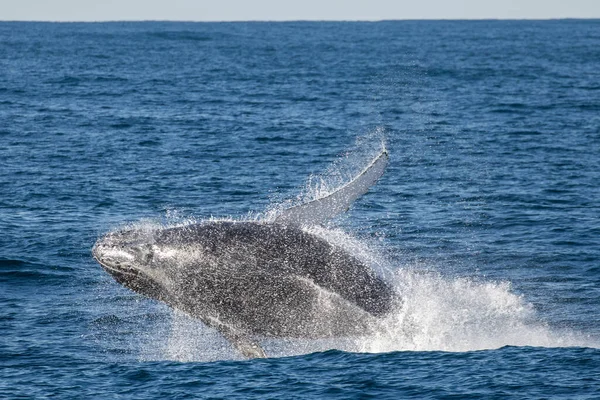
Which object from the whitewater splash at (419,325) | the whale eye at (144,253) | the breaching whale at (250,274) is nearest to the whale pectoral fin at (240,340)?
the breaching whale at (250,274)

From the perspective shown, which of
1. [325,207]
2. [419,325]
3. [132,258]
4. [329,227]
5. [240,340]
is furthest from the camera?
[329,227]

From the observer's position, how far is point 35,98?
Result: 268 feet

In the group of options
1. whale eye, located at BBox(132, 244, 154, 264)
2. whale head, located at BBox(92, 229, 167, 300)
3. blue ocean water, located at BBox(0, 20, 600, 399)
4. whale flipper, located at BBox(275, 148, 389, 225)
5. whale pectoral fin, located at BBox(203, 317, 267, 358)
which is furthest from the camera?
blue ocean water, located at BBox(0, 20, 600, 399)

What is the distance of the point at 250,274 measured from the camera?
19984mm

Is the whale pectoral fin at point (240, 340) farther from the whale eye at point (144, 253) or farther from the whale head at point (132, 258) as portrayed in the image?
the whale eye at point (144, 253)

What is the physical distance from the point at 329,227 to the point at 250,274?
504 inches

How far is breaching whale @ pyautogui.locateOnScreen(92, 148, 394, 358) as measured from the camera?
65.5ft

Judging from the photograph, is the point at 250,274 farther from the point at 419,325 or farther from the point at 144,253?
the point at 419,325

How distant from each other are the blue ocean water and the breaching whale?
958 mm

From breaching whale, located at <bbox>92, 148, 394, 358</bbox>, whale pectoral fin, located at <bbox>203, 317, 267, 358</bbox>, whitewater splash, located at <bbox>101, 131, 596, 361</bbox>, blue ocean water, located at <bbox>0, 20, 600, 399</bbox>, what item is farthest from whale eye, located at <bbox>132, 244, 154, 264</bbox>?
blue ocean water, located at <bbox>0, 20, 600, 399</bbox>

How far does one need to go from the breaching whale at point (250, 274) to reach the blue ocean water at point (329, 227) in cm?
96

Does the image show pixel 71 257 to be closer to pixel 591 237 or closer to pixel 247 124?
pixel 591 237

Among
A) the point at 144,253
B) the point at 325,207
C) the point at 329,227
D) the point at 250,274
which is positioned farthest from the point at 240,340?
the point at 329,227

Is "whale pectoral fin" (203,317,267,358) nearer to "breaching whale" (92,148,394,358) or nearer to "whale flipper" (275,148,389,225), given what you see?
"breaching whale" (92,148,394,358)
